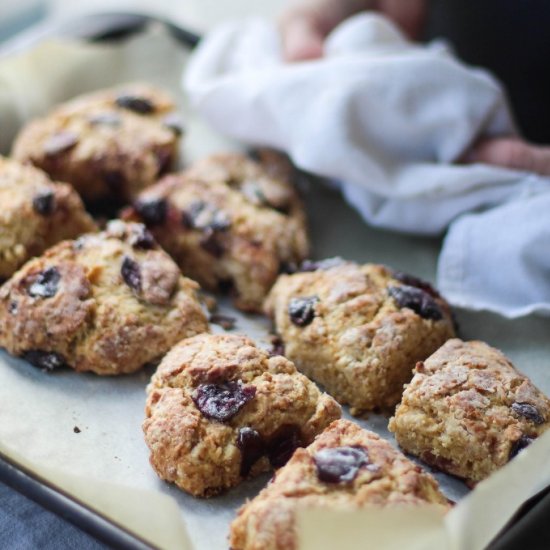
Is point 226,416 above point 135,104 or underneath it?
underneath

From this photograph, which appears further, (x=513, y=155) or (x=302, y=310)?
(x=513, y=155)

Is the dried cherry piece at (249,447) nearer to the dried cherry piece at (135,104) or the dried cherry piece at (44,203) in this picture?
the dried cherry piece at (44,203)

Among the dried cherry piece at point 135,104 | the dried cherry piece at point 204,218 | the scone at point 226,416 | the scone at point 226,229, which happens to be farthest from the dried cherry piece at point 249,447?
the dried cherry piece at point 135,104

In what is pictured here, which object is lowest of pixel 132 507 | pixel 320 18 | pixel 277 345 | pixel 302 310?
pixel 277 345

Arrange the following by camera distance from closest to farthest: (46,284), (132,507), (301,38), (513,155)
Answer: (132,507), (46,284), (513,155), (301,38)

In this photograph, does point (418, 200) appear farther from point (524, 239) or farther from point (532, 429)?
point (532, 429)

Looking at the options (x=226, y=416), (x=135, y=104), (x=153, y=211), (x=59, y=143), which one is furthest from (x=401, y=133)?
(x=226, y=416)

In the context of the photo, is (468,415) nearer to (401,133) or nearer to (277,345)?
(277,345)

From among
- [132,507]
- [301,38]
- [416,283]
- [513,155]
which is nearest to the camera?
[132,507]
